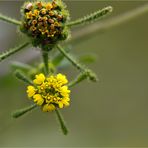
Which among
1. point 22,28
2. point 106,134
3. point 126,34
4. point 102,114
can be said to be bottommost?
point 22,28

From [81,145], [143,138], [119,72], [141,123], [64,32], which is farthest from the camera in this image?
→ [119,72]

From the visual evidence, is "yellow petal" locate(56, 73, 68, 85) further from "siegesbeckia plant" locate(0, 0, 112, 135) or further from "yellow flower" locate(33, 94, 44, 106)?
"yellow flower" locate(33, 94, 44, 106)

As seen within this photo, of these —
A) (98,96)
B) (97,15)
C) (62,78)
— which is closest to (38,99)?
(62,78)

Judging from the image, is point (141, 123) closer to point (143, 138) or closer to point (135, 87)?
point (143, 138)

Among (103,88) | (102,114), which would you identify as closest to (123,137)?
(102,114)

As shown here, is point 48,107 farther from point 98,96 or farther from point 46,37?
point 98,96
